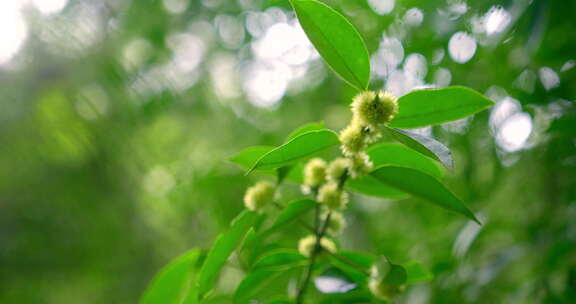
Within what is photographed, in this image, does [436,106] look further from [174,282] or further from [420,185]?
[174,282]

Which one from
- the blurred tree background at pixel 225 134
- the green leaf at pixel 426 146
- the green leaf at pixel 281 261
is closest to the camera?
the green leaf at pixel 426 146

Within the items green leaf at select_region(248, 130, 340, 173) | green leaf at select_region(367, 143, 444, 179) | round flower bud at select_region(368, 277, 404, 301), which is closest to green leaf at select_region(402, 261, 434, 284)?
round flower bud at select_region(368, 277, 404, 301)

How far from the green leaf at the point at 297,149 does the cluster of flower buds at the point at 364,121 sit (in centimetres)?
2

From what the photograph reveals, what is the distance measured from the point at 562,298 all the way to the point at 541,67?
0.45 m

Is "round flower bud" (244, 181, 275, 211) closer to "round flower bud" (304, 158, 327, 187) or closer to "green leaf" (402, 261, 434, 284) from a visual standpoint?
"round flower bud" (304, 158, 327, 187)

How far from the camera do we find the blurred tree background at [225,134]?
33.6 inches

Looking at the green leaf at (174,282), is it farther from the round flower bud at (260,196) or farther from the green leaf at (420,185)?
the green leaf at (420,185)

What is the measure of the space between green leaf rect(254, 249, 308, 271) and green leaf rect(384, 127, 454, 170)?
0.85 ft

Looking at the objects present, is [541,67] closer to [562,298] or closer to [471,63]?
[471,63]

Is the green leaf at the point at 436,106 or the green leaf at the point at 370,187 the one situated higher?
the green leaf at the point at 436,106

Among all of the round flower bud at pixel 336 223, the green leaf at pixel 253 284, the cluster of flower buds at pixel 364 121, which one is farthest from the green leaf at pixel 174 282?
the cluster of flower buds at pixel 364 121

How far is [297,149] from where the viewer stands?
504 mm

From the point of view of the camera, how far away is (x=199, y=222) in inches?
69.6

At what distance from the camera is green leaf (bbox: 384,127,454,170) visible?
410 millimetres
